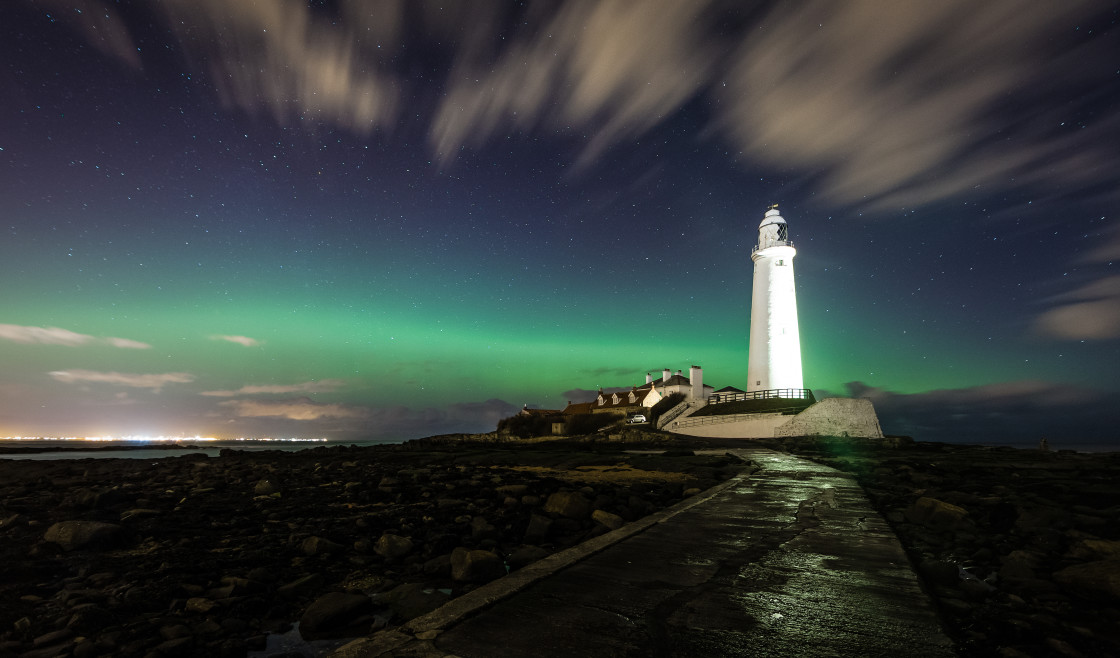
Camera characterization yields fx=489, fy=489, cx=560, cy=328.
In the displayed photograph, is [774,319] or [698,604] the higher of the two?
[774,319]

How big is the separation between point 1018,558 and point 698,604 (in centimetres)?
431

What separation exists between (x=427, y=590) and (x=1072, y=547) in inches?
292

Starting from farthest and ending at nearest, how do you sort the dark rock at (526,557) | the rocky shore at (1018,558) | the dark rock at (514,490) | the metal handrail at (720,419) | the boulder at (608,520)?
the metal handrail at (720,419)
the dark rock at (514,490)
the boulder at (608,520)
the dark rock at (526,557)
the rocky shore at (1018,558)

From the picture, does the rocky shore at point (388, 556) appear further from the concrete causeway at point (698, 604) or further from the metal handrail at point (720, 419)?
the metal handrail at point (720, 419)

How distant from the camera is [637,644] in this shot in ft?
8.93

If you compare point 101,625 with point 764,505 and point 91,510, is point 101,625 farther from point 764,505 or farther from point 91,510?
point 91,510

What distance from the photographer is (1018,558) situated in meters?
5.14

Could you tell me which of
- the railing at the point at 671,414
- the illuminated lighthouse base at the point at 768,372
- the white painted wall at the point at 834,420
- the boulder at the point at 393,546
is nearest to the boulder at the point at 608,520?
the boulder at the point at 393,546

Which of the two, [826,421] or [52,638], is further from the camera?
[826,421]

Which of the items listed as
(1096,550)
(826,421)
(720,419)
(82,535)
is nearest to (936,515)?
(1096,550)

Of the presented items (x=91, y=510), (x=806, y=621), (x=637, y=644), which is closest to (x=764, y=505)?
(x=806, y=621)

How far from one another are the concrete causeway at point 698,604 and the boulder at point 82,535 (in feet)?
22.9

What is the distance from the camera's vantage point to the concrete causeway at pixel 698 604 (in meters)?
2.72

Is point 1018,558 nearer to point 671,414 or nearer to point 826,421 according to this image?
point 826,421
